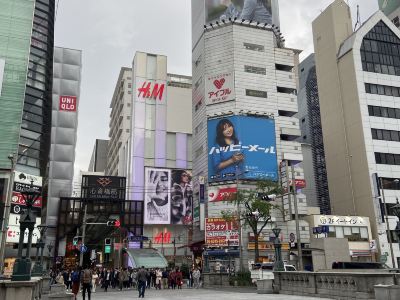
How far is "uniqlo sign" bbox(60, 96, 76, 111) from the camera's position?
241ft

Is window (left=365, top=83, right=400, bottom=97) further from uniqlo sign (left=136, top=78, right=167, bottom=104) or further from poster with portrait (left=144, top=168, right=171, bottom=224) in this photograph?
uniqlo sign (left=136, top=78, right=167, bottom=104)

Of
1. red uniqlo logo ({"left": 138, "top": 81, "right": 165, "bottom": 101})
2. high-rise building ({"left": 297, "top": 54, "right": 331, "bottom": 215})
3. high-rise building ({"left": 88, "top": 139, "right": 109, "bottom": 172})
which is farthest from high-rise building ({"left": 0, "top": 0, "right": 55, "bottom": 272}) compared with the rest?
high-rise building ({"left": 88, "top": 139, "right": 109, "bottom": 172})

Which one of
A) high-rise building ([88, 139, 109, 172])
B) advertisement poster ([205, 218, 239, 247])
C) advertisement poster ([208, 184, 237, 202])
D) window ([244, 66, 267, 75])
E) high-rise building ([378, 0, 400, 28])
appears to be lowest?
advertisement poster ([205, 218, 239, 247])

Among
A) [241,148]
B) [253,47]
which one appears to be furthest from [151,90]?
[241,148]

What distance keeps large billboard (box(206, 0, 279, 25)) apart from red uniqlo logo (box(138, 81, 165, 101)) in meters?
35.5

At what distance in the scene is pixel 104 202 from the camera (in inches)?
3221

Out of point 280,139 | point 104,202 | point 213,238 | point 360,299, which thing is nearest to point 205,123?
point 280,139

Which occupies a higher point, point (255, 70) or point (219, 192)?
point (255, 70)

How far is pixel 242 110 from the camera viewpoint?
62.3 m

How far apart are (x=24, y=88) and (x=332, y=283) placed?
45.2 meters

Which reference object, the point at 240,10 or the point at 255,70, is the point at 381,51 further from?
the point at 240,10

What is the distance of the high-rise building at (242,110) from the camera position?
59625 millimetres

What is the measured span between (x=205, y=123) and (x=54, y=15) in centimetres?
2745

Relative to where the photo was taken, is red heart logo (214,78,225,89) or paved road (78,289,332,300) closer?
paved road (78,289,332,300)
